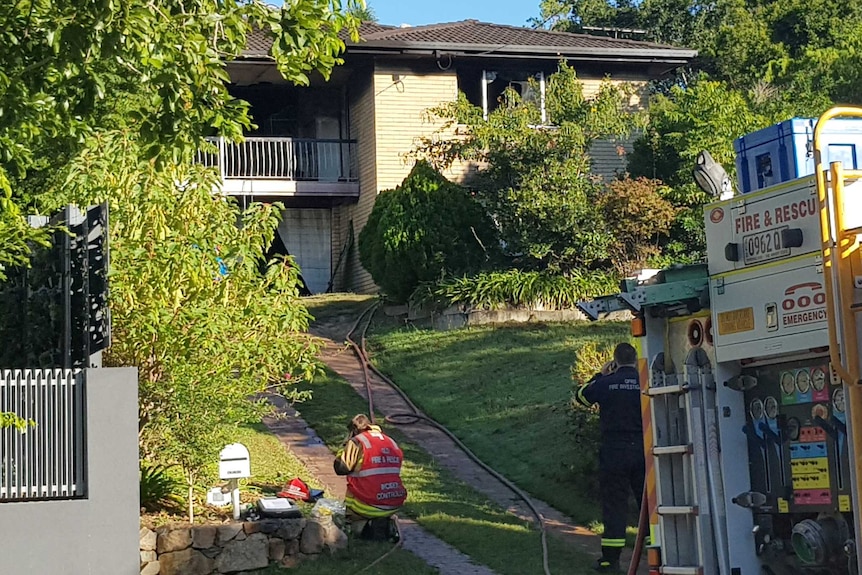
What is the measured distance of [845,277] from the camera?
6965mm

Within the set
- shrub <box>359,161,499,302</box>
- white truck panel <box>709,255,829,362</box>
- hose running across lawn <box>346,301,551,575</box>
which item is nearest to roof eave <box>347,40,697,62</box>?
shrub <box>359,161,499,302</box>

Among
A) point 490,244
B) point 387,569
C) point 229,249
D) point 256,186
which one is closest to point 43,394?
point 229,249

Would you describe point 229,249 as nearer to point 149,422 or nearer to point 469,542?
point 149,422

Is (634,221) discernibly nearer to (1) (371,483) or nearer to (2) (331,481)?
(2) (331,481)

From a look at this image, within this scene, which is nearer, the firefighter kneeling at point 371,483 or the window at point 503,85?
the firefighter kneeling at point 371,483

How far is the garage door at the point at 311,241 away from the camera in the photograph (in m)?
28.0

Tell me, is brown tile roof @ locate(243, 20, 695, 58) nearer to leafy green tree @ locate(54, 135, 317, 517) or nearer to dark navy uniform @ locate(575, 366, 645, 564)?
leafy green tree @ locate(54, 135, 317, 517)

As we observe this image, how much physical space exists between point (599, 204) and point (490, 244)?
75.7 inches

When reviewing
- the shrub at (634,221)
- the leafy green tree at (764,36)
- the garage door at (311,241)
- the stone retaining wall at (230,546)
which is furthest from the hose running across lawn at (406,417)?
the leafy green tree at (764,36)

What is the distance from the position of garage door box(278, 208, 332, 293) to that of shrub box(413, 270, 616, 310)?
803 centimetres

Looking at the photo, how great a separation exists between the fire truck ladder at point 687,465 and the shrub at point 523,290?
1154cm

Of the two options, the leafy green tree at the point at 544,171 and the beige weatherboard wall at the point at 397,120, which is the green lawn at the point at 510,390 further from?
the beige weatherboard wall at the point at 397,120

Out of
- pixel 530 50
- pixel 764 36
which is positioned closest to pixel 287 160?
pixel 530 50

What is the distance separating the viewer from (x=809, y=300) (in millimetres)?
7352
